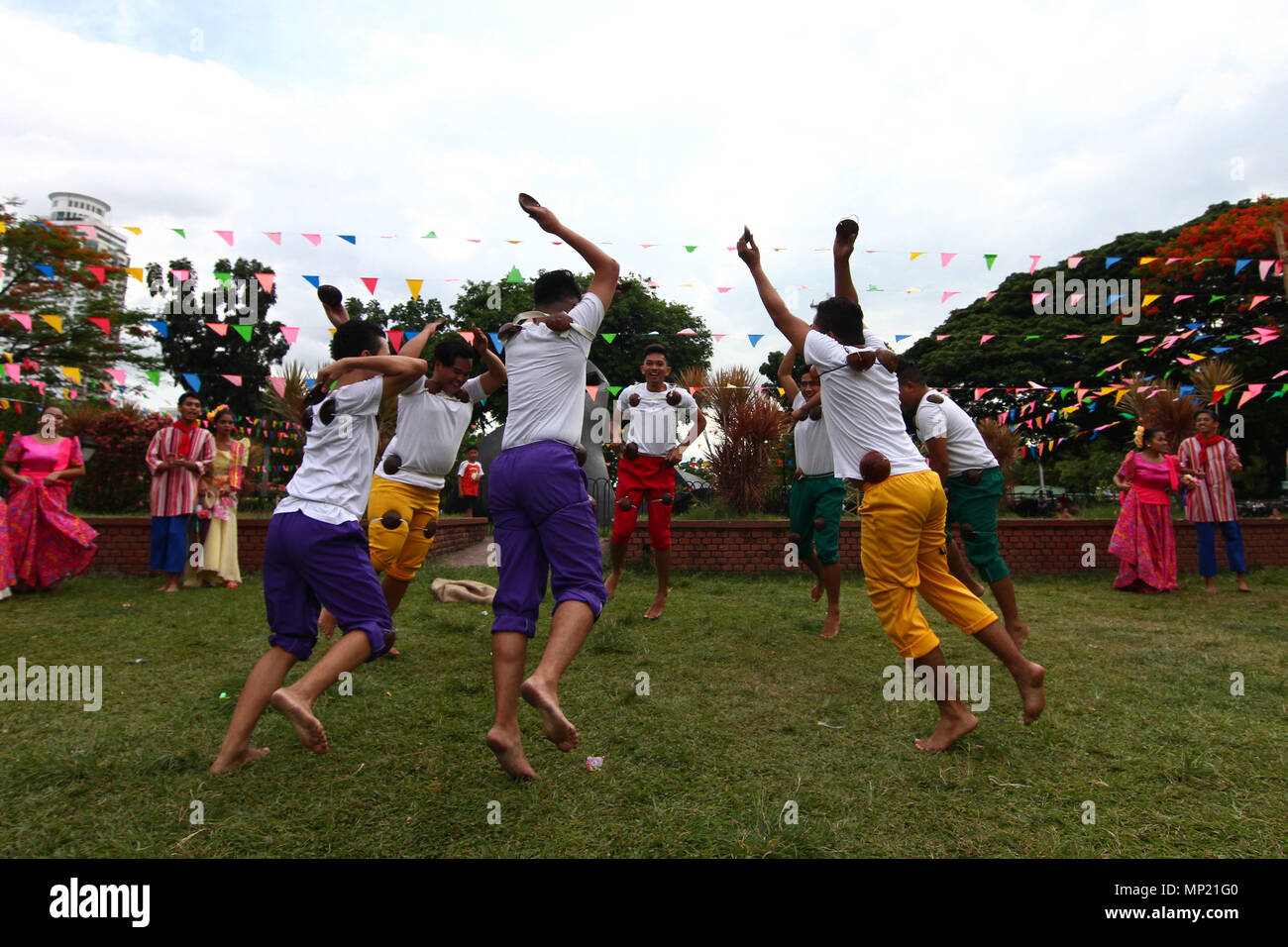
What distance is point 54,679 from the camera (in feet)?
12.4

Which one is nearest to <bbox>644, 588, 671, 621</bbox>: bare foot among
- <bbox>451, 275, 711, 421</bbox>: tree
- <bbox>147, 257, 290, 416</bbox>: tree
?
<bbox>451, 275, 711, 421</bbox>: tree

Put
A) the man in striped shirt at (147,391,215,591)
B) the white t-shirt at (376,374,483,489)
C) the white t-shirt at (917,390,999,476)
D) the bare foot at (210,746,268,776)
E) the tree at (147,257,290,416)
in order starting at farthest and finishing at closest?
the tree at (147,257,290,416)
the man in striped shirt at (147,391,215,591)
the white t-shirt at (917,390,999,476)
the white t-shirt at (376,374,483,489)
the bare foot at (210,746,268,776)

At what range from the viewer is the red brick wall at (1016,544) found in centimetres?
825

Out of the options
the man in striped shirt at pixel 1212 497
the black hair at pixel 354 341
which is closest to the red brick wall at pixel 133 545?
the black hair at pixel 354 341

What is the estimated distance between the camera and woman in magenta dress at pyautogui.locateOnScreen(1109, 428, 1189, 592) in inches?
296

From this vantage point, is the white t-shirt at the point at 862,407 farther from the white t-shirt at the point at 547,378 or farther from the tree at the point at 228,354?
the tree at the point at 228,354

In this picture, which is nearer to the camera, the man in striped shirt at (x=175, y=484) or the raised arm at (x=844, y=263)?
the raised arm at (x=844, y=263)

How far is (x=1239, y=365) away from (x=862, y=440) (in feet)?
72.3

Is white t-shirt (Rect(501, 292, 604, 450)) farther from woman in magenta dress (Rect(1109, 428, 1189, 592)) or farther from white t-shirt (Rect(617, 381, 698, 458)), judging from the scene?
woman in magenta dress (Rect(1109, 428, 1189, 592))

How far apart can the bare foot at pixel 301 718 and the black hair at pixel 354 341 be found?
4.83ft

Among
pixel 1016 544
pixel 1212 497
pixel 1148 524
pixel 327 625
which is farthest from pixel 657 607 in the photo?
pixel 1212 497

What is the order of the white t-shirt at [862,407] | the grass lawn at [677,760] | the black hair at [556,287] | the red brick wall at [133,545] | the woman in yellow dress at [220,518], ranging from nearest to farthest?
1. the grass lawn at [677,760]
2. the black hair at [556,287]
3. the white t-shirt at [862,407]
4. the woman in yellow dress at [220,518]
5. the red brick wall at [133,545]

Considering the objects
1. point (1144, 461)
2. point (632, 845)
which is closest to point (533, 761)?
point (632, 845)

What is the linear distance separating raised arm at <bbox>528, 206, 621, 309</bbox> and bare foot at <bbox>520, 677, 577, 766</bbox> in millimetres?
1541
